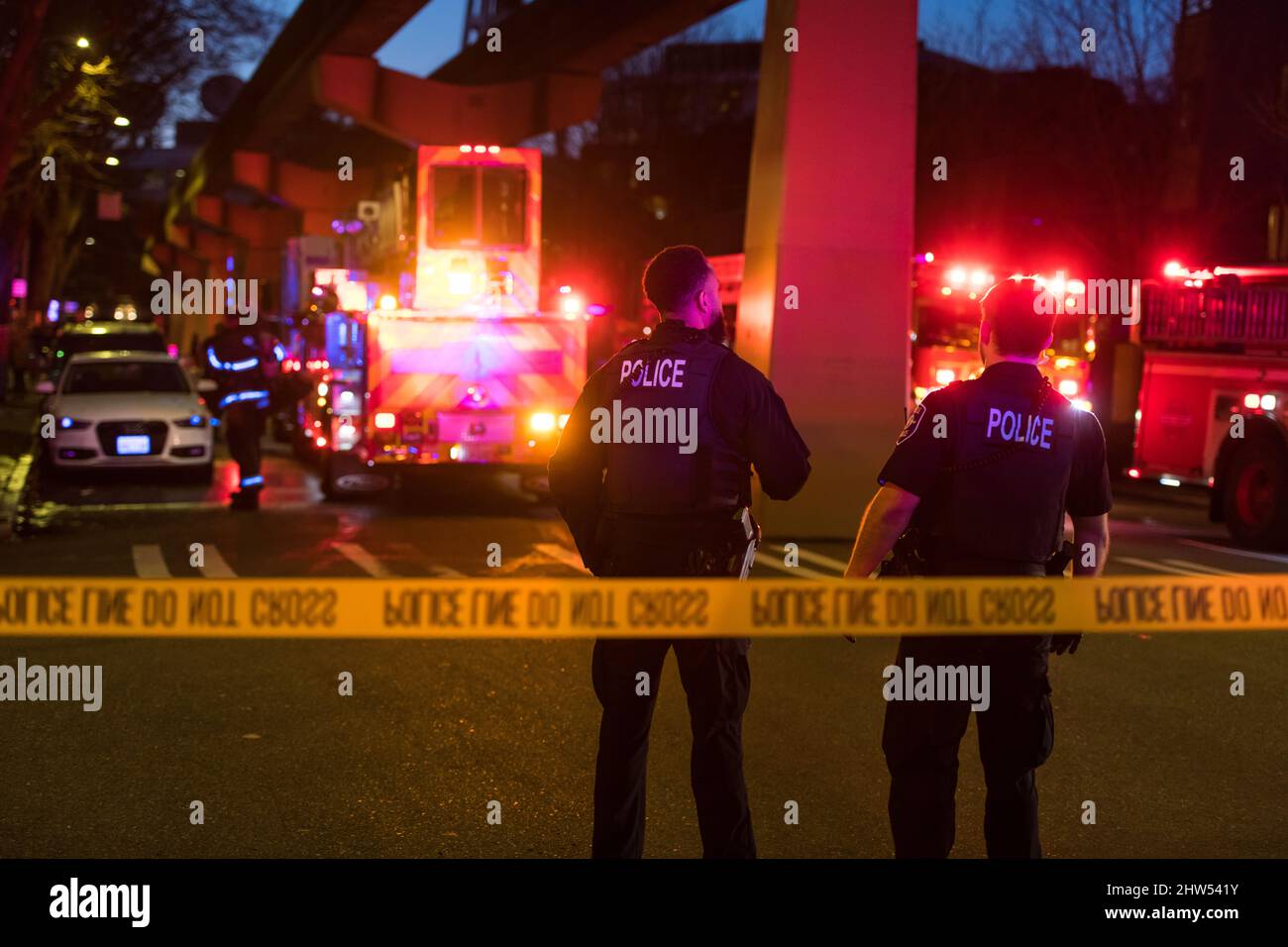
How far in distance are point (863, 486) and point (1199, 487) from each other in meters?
3.35

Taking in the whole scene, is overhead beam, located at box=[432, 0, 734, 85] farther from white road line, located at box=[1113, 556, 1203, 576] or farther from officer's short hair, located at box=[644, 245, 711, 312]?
officer's short hair, located at box=[644, 245, 711, 312]

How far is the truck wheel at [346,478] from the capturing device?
17.1 metres

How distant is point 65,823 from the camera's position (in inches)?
233

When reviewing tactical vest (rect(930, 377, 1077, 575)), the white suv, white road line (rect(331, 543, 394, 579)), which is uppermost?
tactical vest (rect(930, 377, 1077, 575))

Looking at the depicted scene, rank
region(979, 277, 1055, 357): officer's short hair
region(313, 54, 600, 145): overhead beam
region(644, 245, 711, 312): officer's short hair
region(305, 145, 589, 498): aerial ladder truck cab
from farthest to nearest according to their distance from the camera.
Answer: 1. region(313, 54, 600, 145): overhead beam
2. region(305, 145, 589, 498): aerial ladder truck cab
3. region(644, 245, 711, 312): officer's short hair
4. region(979, 277, 1055, 357): officer's short hair

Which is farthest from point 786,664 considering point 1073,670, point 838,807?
point 838,807

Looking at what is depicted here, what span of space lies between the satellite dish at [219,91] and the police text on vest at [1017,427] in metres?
31.3

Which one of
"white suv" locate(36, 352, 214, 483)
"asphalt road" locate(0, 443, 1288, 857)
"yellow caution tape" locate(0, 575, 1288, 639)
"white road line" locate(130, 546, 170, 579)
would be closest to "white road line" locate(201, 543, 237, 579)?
"white road line" locate(130, 546, 170, 579)

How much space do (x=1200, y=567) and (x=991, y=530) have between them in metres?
9.26

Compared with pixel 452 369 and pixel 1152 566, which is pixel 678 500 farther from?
pixel 452 369

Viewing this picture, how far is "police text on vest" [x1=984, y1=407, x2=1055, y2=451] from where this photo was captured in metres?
4.66

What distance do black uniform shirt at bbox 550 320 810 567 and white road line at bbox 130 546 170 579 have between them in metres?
7.20

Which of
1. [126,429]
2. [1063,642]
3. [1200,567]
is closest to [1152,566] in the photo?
[1200,567]

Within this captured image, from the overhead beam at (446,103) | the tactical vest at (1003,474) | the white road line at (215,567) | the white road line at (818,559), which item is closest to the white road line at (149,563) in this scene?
the white road line at (215,567)
